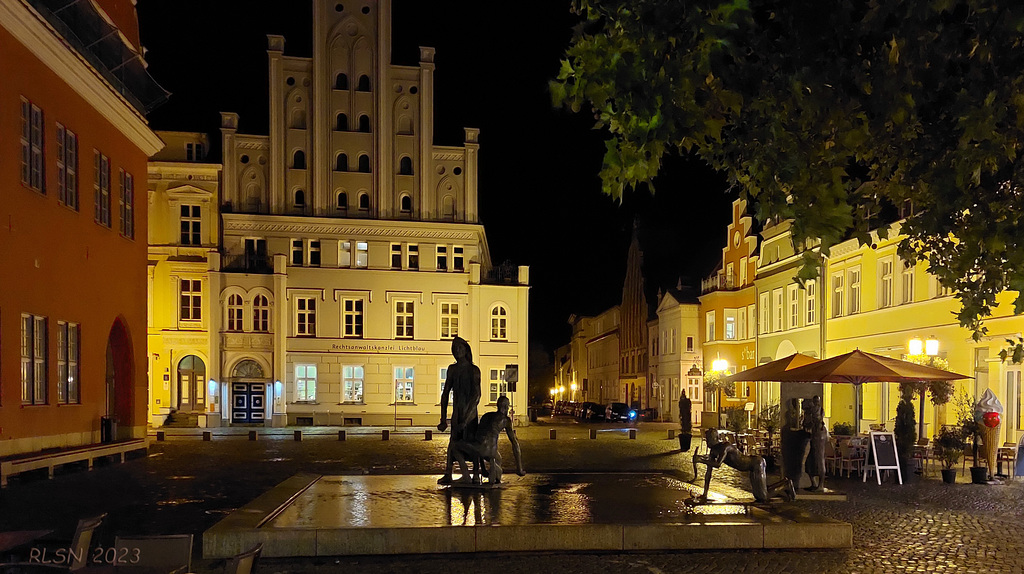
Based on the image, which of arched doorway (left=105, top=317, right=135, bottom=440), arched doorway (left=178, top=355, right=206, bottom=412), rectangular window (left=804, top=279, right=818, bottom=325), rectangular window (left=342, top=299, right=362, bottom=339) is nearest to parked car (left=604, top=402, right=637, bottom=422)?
rectangular window (left=342, top=299, right=362, bottom=339)

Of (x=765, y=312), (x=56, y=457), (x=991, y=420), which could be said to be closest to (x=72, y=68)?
(x=56, y=457)

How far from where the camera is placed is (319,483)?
13.1 m

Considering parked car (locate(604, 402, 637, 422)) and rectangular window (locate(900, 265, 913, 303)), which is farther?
parked car (locate(604, 402, 637, 422))

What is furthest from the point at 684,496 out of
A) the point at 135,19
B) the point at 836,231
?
the point at 135,19

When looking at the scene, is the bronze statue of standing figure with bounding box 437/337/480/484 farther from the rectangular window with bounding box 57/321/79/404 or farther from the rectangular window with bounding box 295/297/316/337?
the rectangular window with bounding box 295/297/316/337

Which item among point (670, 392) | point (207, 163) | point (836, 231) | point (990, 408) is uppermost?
point (207, 163)

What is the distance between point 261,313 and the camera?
126 feet

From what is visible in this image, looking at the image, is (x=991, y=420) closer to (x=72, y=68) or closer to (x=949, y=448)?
(x=949, y=448)

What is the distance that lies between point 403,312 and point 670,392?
57.5 ft

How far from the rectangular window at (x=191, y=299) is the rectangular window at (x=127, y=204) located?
53.6 feet

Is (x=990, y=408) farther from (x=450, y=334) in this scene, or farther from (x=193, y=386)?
(x=193, y=386)

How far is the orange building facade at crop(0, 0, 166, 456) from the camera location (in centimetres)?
1653

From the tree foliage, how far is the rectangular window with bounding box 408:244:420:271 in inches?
1338

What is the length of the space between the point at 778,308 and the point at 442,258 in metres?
15.5
